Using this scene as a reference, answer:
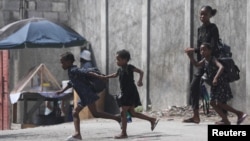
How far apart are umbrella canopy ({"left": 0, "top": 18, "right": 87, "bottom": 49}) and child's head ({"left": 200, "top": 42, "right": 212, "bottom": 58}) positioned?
17.1 ft

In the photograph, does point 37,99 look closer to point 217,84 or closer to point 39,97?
point 39,97

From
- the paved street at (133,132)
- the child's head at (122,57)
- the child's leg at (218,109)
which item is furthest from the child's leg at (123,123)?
the child's leg at (218,109)

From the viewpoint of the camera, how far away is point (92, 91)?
9.63 m

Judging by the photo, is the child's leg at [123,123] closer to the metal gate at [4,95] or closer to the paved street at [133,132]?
the paved street at [133,132]

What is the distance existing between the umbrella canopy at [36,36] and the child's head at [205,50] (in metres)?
5.20

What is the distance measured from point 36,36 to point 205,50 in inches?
221

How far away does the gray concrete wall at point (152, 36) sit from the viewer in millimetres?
12258

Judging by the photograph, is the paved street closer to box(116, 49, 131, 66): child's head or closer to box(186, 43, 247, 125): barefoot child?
box(186, 43, 247, 125): barefoot child

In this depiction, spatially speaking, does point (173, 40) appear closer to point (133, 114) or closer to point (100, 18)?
point (100, 18)

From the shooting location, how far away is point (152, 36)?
47.1 feet

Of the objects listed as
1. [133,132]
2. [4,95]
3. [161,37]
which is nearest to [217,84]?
[133,132]

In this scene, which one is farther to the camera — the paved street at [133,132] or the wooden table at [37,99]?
the wooden table at [37,99]

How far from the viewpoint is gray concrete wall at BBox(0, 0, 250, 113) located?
483 inches

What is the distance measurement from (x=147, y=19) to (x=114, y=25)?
1401 mm
